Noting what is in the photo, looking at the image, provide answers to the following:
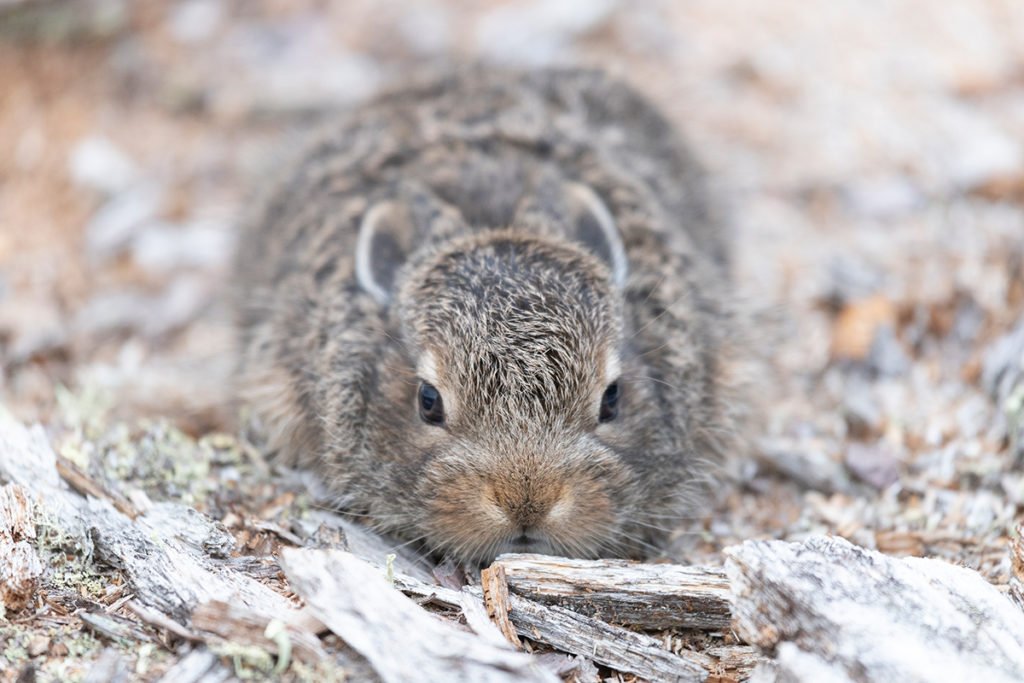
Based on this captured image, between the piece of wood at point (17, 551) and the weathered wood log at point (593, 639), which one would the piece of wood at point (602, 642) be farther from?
the piece of wood at point (17, 551)

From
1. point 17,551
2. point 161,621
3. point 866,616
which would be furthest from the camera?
point 17,551

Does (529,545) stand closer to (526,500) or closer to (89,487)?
(526,500)

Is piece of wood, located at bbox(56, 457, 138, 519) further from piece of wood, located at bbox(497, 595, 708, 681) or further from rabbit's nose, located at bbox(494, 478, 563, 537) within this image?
piece of wood, located at bbox(497, 595, 708, 681)

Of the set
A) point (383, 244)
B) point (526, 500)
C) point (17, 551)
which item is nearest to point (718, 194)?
point (383, 244)

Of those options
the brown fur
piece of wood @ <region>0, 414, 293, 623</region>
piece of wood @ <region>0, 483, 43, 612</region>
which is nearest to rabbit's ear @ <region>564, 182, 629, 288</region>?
the brown fur

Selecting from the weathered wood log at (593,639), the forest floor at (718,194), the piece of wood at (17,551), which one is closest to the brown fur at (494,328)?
the weathered wood log at (593,639)

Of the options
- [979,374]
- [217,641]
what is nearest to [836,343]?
[979,374]

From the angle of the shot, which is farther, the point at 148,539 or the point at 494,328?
the point at 494,328
